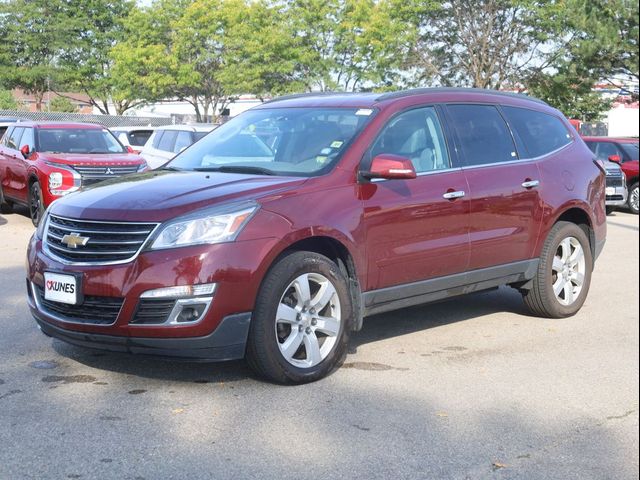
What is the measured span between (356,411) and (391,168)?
160cm

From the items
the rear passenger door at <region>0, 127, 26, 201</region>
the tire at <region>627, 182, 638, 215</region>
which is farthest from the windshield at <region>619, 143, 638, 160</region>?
the rear passenger door at <region>0, 127, 26, 201</region>

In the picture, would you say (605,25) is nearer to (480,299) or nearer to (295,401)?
(295,401)

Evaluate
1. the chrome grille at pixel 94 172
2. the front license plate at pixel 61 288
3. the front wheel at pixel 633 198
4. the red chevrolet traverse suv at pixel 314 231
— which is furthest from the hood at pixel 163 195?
the front wheel at pixel 633 198

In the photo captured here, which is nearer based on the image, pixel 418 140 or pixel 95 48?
pixel 418 140

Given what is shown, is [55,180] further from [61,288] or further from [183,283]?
[183,283]

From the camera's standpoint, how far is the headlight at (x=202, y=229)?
16.3 feet

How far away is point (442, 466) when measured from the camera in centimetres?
409

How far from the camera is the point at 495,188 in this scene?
6578 millimetres

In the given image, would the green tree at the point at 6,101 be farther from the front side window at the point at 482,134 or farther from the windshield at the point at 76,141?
the front side window at the point at 482,134

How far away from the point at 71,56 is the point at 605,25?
47.4 m

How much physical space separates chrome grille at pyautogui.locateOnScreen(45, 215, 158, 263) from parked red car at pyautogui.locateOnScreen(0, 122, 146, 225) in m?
7.56

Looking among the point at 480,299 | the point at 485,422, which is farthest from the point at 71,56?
the point at 485,422

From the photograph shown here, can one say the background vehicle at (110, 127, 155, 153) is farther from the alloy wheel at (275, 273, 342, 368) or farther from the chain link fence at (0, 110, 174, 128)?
the alloy wheel at (275, 273, 342, 368)

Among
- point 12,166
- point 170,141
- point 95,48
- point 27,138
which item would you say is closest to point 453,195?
point 27,138
